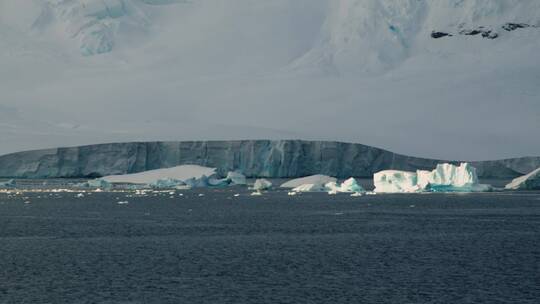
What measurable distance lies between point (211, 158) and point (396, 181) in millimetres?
46785

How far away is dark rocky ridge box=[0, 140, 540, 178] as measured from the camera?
107562mm

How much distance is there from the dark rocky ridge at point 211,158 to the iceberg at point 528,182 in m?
36.4

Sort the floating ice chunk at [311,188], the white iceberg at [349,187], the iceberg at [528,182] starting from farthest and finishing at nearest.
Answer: the floating ice chunk at [311,188] < the white iceberg at [349,187] < the iceberg at [528,182]

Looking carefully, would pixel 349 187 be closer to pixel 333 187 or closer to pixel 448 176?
pixel 333 187

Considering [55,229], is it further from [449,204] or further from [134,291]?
[449,204]

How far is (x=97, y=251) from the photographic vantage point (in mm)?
26406

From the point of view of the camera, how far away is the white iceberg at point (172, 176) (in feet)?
282

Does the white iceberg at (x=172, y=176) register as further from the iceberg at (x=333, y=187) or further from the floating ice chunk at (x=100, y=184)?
the iceberg at (x=333, y=187)

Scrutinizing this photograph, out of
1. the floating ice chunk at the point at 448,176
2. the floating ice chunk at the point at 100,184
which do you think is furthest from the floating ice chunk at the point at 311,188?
the floating ice chunk at the point at 100,184

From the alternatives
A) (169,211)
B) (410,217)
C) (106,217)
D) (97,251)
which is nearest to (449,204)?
(410,217)

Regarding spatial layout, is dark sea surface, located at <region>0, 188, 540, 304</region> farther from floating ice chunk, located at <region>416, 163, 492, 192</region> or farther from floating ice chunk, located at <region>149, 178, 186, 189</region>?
floating ice chunk, located at <region>149, 178, 186, 189</region>

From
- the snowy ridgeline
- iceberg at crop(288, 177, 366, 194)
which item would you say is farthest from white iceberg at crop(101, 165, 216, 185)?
iceberg at crop(288, 177, 366, 194)

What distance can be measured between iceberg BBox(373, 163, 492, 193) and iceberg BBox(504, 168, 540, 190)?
12.5 feet

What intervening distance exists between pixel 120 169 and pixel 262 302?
9319 centimetres
